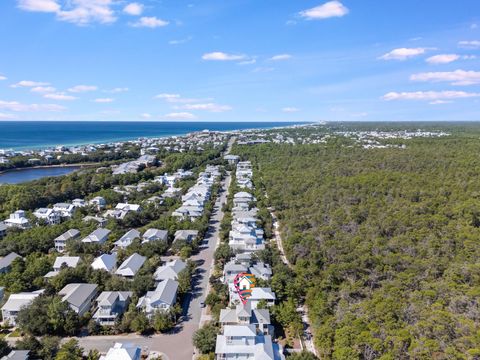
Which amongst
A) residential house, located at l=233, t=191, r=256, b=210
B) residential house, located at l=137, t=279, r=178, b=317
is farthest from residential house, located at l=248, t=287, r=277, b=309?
residential house, located at l=233, t=191, r=256, b=210

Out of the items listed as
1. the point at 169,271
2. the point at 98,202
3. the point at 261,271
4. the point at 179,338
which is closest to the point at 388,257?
the point at 261,271

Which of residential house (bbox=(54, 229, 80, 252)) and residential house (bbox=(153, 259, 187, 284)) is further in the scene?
residential house (bbox=(54, 229, 80, 252))

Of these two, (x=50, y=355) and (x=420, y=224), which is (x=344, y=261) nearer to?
(x=420, y=224)

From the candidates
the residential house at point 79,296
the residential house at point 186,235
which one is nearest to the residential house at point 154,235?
the residential house at point 186,235

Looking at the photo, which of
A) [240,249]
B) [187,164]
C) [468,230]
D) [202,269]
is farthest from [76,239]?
[187,164]

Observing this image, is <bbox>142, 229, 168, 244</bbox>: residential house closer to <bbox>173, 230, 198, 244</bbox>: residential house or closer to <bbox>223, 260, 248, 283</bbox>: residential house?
<bbox>173, 230, 198, 244</bbox>: residential house

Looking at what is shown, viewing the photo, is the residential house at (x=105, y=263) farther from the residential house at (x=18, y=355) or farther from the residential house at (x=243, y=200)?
the residential house at (x=243, y=200)
